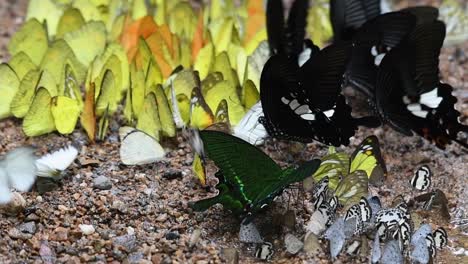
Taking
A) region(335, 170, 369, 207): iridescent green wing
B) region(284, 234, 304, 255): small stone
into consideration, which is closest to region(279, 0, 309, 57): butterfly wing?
region(335, 170, 369, 207): iridescent green wing

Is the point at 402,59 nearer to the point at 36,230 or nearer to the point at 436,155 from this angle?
the point at 436,155

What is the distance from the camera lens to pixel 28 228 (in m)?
2.23

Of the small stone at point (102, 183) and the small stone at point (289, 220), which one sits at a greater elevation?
the small stone at point (102, 183)

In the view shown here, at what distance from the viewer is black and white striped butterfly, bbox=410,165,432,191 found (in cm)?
256

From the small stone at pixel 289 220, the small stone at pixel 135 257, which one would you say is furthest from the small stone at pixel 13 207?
the small stone at pixel 289 220

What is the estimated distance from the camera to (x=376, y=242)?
2.21 meters

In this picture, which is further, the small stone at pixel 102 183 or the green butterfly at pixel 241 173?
the small stone at pixel 102 183

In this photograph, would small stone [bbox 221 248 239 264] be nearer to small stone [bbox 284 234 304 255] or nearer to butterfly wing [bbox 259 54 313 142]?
small stone [bbox 284 234 304 255]

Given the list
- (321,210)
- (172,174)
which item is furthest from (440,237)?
(172,174)

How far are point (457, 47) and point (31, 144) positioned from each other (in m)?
2.19

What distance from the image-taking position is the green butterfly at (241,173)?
2.21m

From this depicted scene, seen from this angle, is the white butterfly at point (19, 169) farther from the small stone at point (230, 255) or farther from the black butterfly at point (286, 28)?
the black butterfly at point (286, 28)

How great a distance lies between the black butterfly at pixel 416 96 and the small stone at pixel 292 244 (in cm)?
86

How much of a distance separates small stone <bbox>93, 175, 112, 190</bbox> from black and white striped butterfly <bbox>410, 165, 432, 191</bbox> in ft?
3.32
